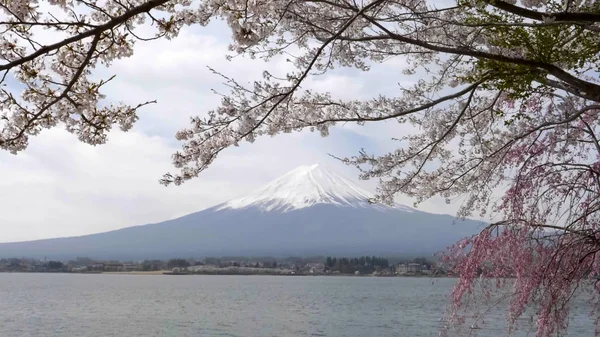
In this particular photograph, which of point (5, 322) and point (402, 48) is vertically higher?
point (402, 48)

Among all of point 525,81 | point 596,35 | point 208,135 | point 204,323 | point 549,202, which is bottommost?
point 204,323

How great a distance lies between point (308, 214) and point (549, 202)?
108868 millimetres

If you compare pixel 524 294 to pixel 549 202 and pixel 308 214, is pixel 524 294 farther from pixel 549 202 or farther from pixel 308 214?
pixel 308 214

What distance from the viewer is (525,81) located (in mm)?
3971

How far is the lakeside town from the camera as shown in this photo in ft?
230

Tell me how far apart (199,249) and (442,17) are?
96492mm

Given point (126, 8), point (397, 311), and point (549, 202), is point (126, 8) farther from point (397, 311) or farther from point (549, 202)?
point (397, 311)

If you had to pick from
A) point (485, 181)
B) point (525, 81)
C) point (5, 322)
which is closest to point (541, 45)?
point (525, 81)

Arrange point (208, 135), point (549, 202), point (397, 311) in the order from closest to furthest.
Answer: point (208, 135), point (549, 202), point (397, 311)

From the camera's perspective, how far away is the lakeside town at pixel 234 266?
70.2 meters

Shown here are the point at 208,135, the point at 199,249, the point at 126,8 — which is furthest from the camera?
the point at 199,249

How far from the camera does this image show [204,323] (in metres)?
21.2

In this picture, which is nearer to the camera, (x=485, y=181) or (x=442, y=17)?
(x=442, y=17)

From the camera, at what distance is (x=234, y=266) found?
81438 mm
